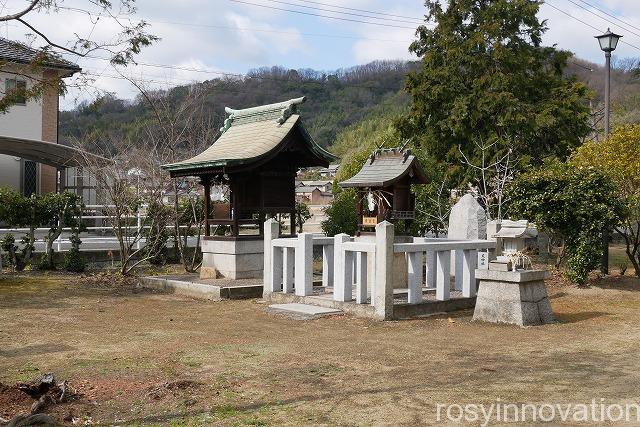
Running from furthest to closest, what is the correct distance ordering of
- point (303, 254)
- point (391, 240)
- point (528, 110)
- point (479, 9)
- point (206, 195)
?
point (479, 9) → point (528, 110) → point (206, 195) → point (303, 254) → point (391, 240)

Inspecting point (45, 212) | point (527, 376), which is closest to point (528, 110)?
point (45, 212)

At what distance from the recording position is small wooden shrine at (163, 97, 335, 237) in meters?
15.1

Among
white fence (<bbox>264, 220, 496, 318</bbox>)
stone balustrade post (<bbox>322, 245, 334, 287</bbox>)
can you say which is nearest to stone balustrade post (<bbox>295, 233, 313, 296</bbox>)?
white fence (<bbox>264, 220, 496, 318</bbox>)

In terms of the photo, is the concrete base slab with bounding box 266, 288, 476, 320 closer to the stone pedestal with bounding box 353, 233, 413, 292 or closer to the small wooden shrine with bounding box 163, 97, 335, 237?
the stone pedestal with bounding box 353, 233, 413, 292

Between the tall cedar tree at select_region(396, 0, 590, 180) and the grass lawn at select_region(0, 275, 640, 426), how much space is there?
12497mm

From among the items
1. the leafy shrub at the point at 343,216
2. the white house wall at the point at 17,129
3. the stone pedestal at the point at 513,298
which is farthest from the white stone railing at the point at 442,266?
the white house wall at the point at 17,129

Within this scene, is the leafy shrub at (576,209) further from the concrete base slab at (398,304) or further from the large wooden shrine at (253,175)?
the large wooden shrine at (253,175)

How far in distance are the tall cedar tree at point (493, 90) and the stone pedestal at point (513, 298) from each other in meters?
13.4

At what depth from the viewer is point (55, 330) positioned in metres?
9.97

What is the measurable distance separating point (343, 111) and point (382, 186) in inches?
3165

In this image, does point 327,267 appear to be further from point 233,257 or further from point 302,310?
point 302,310

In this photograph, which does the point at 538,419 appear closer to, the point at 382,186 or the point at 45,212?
the point at 382,186

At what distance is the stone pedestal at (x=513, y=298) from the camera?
1050cm

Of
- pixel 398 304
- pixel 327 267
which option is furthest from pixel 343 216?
pixel 398 304
